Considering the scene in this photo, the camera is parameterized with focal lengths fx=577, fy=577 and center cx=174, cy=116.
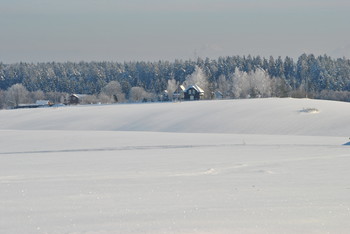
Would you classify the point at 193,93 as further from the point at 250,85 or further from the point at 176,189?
the point at 176,189

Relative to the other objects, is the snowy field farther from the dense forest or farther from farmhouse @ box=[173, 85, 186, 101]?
the dense forest

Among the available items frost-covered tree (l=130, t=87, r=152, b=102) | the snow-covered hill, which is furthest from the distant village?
the snow-covered hill

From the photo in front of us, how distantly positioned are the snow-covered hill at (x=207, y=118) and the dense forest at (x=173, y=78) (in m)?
59.6

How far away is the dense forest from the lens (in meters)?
137

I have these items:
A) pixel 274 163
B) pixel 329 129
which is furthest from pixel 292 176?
pixel 329 129

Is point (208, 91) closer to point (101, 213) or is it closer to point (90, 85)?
point (90, 85)

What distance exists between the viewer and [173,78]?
534 feet

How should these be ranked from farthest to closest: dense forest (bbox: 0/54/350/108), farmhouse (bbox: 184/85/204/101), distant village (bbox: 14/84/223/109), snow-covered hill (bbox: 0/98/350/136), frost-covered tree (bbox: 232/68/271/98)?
dense forest (bbox: 0/54/350/108)
frost-covered tree (bbox: 232/68/271/98)
distant village (bbox: 14/84/223/109)
farmhouse (bbox: 184/85/204/101)
snow-covered hill (bbox: 0/98/350/136)

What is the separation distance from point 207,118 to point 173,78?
10369 centimetres

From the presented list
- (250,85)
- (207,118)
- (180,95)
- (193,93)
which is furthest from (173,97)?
(207,118)

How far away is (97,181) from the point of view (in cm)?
1792

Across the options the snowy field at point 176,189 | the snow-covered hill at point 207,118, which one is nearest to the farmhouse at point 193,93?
the snow-covered hill at point 207,118

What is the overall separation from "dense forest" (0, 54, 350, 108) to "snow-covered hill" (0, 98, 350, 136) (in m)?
59.6

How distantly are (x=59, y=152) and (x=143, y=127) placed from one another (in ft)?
81.8
